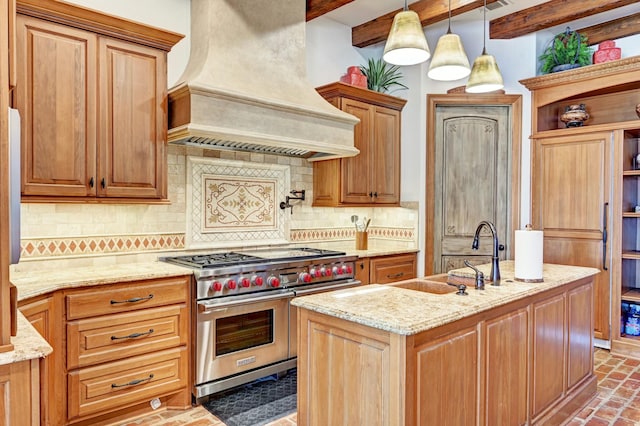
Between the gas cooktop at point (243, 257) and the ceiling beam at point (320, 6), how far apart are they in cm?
214

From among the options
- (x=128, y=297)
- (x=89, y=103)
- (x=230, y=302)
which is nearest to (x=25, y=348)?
(x=128, y=297)

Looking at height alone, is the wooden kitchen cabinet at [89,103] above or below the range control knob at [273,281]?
above

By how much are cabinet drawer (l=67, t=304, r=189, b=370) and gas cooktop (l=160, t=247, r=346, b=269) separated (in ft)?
1.18

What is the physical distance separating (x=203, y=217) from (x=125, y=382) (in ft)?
4.63

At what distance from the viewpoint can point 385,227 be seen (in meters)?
5.11

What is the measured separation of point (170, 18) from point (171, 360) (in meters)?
2.56

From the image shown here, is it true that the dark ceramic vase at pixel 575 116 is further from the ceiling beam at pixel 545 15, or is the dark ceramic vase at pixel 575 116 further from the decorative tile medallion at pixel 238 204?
the decorative tile medallion at pixel 238 204

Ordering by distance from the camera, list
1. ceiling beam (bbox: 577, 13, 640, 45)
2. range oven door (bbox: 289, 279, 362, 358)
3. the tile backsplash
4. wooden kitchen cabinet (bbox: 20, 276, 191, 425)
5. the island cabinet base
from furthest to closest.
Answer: ceiling beam (bbox: 577, 13, 640, 45) < range oven door (bbox: 289, 279, 362, 358) < the tile backsplash < wooden kitchen cabinet (bbox: 20, 276, 191, 425) < the island cabinet base

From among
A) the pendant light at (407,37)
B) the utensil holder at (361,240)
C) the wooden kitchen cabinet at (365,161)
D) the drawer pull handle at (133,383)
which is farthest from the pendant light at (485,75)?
the drawer pull handle at (133,383)

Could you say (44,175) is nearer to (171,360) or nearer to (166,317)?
(166,317)

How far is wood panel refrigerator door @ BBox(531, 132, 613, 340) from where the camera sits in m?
4.06

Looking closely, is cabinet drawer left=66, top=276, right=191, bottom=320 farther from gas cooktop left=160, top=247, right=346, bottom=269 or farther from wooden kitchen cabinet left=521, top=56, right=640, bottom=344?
wooden kitchen cabinet left=521, top=56, right=640, bottom=344

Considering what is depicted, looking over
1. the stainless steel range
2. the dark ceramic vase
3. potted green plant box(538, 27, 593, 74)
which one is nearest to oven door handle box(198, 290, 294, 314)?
the stainless steel range

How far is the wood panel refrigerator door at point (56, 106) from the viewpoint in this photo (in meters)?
2.49
